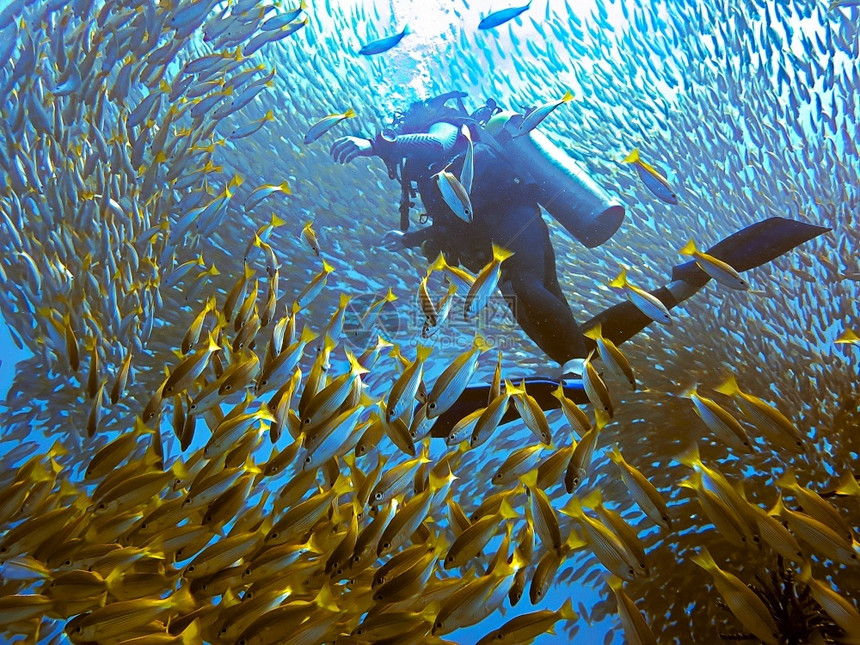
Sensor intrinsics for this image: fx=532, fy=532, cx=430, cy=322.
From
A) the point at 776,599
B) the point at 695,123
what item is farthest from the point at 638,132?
the point at 776,599

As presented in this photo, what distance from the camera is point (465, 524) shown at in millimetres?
2900

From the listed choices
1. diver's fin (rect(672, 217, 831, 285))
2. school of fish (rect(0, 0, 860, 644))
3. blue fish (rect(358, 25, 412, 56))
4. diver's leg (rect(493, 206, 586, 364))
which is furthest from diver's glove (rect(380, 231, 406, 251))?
diver's fin (rect(672, 217, 831, 285))

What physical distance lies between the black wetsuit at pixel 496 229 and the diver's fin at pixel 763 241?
3.87ft

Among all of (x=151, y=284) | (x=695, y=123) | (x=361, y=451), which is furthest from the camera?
(x=695, y=123)

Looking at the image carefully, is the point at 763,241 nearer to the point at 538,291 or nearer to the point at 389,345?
the point at 538,291

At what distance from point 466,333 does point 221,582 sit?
4700 millimetres

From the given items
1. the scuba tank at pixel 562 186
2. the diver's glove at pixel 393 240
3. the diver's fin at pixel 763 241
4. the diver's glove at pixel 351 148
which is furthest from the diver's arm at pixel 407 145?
the diver's fin at pixel 763 241

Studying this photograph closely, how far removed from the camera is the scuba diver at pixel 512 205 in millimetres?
4477

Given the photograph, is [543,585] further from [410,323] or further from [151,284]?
[410,323]

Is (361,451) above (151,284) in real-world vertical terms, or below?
below

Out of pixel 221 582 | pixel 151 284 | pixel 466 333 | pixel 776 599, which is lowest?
pixel 776 599

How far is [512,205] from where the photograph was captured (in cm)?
487

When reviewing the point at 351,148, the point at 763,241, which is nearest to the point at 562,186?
the point at 763,241

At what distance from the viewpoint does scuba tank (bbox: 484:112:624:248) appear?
4664mm
